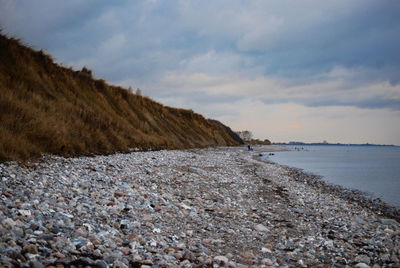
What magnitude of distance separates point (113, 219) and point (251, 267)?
2.80 metres

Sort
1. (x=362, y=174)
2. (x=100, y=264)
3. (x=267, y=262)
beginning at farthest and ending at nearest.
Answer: (x=362, y=174) < (x=267, y=262) < (x=100, y=264)

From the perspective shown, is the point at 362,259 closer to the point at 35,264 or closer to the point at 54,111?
the point at 35,264

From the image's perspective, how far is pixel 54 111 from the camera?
1461cm

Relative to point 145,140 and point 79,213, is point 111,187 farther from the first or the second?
point 145,140

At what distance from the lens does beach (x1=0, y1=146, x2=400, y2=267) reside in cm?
372

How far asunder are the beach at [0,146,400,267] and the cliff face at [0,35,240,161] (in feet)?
6.19

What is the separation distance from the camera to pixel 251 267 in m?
4.21

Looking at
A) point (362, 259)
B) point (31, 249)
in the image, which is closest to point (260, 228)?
point (362, 259)

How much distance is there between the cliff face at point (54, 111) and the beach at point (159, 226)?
6.19 ft

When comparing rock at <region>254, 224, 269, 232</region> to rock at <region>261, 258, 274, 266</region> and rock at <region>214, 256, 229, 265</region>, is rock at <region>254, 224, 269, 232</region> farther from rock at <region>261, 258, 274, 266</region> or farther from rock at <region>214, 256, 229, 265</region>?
rock at <region>214, 256, 229, 265</region>

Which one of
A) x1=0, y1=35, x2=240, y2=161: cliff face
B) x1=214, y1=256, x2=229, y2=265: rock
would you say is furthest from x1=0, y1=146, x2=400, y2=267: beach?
x1=0, y1=35, x2=240, y2=161: cliff face

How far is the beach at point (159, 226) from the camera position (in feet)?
12.2

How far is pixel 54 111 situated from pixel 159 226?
12410 millimetres

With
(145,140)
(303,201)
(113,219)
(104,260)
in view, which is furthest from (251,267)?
(145,140)
